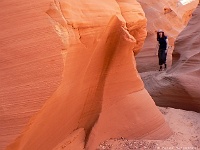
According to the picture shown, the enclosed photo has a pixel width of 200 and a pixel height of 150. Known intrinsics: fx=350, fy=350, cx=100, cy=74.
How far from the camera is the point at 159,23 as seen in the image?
1133 centimetres

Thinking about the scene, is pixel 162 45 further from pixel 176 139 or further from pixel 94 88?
pixel 94 88

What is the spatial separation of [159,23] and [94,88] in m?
7.68

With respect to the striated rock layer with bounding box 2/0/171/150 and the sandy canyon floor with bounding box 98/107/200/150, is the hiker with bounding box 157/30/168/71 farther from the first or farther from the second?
the striated rock layer with bounding box 2/0/171/150

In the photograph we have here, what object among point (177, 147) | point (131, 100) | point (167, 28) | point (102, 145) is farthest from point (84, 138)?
point (167, 28)

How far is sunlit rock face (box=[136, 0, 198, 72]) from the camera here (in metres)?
10.0

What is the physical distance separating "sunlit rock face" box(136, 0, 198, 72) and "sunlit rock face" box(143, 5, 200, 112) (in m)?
2.14

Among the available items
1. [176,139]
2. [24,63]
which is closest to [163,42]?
[176,139]

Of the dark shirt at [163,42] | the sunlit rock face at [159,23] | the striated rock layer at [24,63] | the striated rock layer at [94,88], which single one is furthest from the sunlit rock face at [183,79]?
the striated rock layer at [24,63]

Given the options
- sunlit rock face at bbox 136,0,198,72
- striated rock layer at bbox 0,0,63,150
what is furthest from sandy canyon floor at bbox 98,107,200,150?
sunlit rock face at bbox 136,0,198,72

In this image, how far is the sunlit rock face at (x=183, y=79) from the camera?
20.4ft

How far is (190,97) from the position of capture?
6.20 metres

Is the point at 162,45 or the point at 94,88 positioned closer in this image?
the point at 94,88

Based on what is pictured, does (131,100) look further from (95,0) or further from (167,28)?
(167,28)

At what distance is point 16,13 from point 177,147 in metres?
2.51
